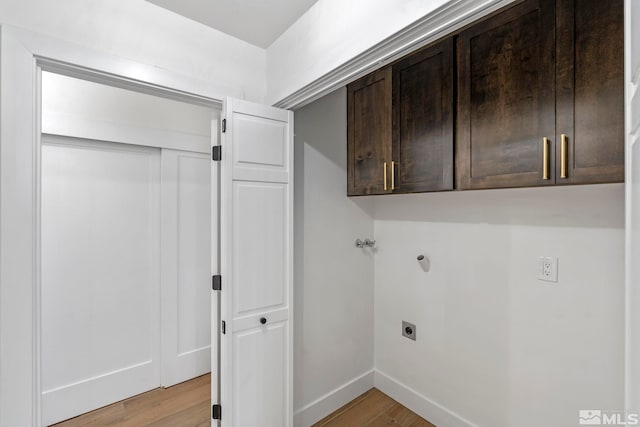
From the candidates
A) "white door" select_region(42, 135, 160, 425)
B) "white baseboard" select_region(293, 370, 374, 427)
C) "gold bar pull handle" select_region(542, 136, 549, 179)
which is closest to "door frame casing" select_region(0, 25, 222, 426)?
"white door" select_region(42, 135, 160, 425)

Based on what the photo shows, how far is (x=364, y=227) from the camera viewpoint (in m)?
2.43

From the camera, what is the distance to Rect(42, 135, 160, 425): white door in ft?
6.72

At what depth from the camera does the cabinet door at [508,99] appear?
1.24 metres

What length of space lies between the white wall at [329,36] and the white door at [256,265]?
23cm

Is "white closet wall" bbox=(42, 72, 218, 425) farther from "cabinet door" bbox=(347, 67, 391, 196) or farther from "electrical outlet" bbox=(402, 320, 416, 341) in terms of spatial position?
"electrical outlet" bbox=(402, 320, 416, 341)

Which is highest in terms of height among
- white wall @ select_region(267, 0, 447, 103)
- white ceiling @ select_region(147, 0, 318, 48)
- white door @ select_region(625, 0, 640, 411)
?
white ceiling @ select_region(147, 0, 318, 48)

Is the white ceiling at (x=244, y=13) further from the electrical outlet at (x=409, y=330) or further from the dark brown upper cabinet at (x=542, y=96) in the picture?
the electrical outlet at (x=409, y=330)

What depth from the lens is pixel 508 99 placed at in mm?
1357

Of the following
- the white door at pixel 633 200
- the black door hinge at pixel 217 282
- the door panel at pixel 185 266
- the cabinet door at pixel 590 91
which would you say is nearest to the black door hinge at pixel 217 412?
the black door hinge at pixel 217 282

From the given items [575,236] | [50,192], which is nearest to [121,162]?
[50,192]

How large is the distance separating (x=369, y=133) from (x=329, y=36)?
2.57ft

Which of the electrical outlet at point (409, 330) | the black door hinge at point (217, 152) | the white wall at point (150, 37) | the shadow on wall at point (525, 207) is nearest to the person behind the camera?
the white wall at point (150, 37)

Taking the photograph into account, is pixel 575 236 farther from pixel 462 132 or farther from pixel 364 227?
pixel 364 227

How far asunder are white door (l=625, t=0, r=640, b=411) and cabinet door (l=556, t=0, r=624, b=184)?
537 millimetres
